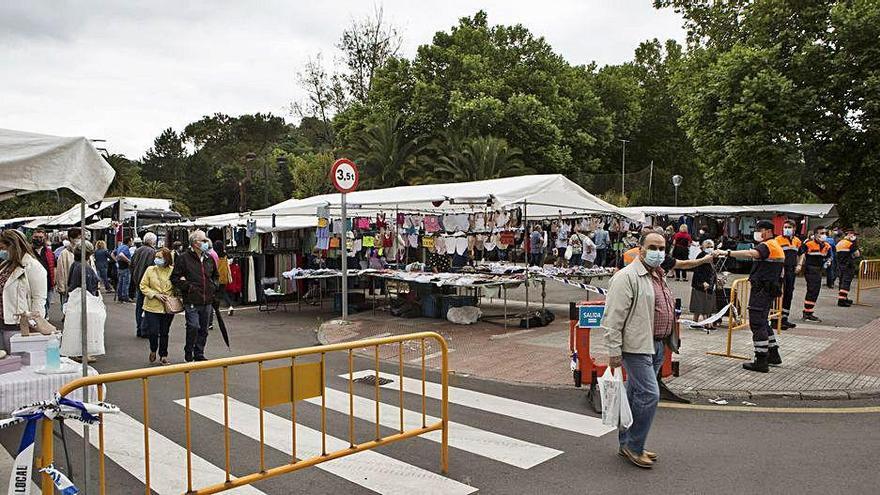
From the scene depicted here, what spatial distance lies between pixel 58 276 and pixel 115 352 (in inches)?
155

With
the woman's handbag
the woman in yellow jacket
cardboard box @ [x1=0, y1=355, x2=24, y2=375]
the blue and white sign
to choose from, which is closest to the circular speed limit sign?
the woman in yellow jacket

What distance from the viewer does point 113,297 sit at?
1939 cm

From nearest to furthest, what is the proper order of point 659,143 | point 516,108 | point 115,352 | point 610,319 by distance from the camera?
point 610,319, point 115,352, point 516,108, point 659,143

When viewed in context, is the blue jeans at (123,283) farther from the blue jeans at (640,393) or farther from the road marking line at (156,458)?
Result: the blue jeans at (640,393)

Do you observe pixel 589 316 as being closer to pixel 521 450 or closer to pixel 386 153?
pixel 521 450

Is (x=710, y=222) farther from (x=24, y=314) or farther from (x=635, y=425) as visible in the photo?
(x=24, y=314)

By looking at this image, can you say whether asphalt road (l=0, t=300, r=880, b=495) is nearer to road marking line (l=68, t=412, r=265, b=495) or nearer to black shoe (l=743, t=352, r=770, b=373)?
road marking line (l=68, t=412, r=265, b=495)

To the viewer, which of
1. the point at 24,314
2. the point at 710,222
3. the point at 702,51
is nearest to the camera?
the point at 24,314

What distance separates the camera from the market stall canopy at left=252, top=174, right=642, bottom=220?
11898mm

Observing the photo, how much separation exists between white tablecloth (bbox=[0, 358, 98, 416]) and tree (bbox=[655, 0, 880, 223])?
958 inches

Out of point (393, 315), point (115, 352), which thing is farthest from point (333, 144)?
point (115, 352)

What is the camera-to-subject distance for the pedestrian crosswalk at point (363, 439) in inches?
198

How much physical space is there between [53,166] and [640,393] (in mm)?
4690

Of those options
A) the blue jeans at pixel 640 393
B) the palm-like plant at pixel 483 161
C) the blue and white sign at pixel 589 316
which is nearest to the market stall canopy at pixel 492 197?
the blue and white sign at pixel 589 316
